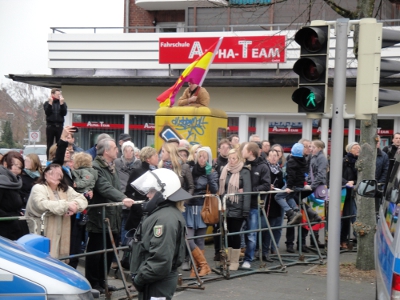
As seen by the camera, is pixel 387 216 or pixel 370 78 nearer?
pixel 387 216

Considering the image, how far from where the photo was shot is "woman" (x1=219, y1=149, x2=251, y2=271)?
33.8 ft

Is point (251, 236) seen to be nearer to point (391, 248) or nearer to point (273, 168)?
Answer: point (273, 168)

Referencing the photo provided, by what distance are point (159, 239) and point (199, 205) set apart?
16.7 ft

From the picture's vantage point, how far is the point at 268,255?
36.7 feet

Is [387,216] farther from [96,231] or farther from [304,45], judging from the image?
[96,231]

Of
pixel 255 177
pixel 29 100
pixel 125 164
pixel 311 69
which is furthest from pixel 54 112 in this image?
pixel 29 100

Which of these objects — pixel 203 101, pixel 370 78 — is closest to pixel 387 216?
pixel 370 78

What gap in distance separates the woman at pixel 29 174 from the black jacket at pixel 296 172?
4.50 metres

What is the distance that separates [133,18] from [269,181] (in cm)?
1460

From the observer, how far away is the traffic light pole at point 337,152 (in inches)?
286

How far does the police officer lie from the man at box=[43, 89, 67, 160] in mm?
9379

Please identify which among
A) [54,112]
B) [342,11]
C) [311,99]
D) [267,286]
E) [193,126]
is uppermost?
[342,11]

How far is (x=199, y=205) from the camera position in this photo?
34.1 ft

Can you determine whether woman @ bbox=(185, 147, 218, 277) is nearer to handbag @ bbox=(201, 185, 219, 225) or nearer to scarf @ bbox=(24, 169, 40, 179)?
handbag @ bbox=(201, 185, 219, 225)
